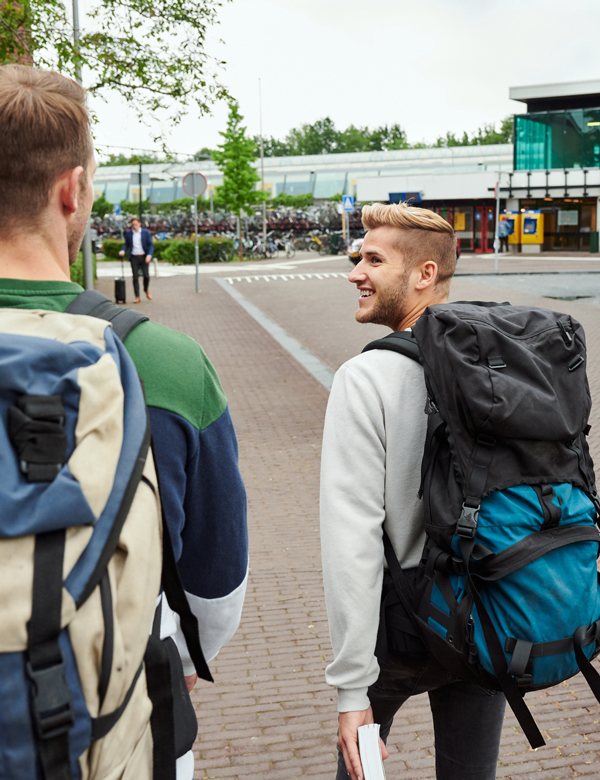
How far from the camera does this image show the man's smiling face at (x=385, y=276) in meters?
2.12

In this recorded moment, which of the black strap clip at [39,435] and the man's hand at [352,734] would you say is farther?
the man's hand at [352,734]

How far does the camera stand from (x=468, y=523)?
1.56 meters

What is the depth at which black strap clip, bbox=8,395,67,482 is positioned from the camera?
103 cm

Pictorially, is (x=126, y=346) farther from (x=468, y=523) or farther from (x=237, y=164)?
(x=237, y=164)

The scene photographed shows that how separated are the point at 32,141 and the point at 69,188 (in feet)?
0.30

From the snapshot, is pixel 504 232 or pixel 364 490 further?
pixel 504 232

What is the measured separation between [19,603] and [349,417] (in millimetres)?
937

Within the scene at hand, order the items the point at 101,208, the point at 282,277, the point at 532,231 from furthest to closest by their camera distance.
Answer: the point at 101,208, the point at 532,231, the point at 282,277

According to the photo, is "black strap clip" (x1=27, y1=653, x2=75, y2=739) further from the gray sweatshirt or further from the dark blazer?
the dark blazer

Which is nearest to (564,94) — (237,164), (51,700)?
(237,164)

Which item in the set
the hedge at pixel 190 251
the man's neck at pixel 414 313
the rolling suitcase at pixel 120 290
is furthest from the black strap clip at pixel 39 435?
the hedge at pixel 190 251

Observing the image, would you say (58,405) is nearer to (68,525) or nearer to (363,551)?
(68,525)

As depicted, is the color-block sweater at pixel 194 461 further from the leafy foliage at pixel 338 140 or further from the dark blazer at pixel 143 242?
the leafy foliage at pixel 338 140

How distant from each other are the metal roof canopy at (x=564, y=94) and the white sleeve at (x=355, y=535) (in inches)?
1857
